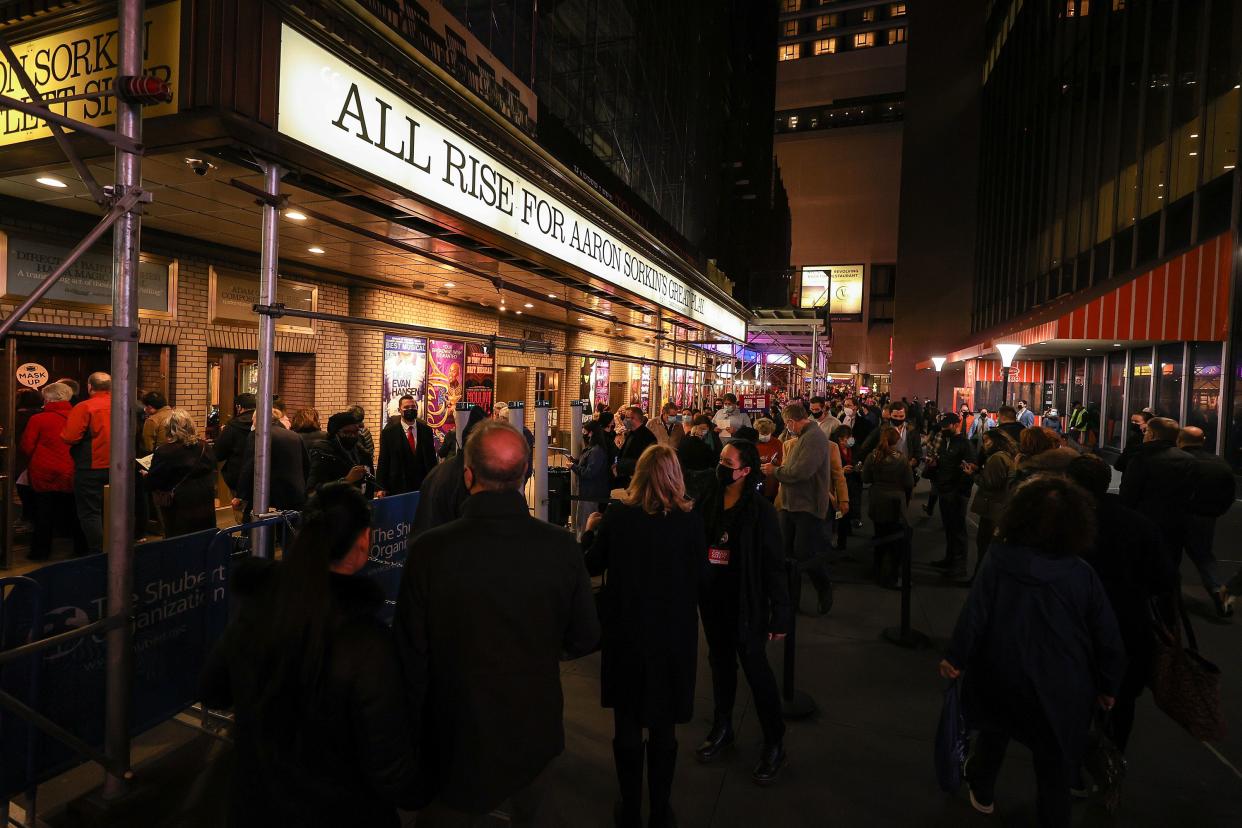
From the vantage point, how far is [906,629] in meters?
5.62

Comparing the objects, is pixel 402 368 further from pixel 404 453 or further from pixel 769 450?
pixel 769 450

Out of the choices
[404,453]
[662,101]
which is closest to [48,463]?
[404,453]

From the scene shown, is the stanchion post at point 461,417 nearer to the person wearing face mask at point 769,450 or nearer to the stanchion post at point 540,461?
the stanchion post at point 540,461

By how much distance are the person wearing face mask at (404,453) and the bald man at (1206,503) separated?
7832mm

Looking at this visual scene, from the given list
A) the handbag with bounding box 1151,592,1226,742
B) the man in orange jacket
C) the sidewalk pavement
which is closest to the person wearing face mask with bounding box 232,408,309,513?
the man in orange jacket

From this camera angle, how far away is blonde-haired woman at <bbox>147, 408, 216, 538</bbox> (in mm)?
5957

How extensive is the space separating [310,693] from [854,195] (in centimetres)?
6131

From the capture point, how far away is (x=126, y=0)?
2.88m

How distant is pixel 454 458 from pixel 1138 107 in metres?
20.2

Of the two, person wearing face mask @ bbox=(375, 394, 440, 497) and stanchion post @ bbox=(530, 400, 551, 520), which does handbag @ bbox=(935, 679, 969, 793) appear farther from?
person wearing face mask @ bbox=(375, 394, 440, 497)

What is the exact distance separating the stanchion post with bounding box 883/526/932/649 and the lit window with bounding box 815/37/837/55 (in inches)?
3048

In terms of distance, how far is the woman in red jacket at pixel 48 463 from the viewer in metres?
6.90

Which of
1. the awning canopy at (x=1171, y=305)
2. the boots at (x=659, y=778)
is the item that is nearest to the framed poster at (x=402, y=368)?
the boots at (x=659, y=778)

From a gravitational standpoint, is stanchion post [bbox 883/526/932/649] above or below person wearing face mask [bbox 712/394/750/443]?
below
